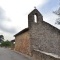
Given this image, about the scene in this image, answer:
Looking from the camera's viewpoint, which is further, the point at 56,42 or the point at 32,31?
the point at 56,42

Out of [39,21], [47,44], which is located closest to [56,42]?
[47,44]

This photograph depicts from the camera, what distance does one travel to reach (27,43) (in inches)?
1239

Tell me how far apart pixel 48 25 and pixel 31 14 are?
11.5 feet

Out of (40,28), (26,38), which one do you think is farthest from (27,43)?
(40,28)

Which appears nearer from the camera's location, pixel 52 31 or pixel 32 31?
pixel 32 31

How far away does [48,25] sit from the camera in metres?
32.0

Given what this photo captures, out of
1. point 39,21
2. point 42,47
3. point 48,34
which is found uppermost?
point 39,21

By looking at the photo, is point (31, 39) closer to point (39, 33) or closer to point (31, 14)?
point (39, 33)

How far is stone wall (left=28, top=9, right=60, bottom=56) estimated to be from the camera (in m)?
30.3

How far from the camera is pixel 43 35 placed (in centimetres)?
3134

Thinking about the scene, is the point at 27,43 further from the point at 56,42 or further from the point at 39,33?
the point at 56,42

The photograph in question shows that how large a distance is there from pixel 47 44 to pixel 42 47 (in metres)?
1.18

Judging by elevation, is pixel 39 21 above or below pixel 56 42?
above

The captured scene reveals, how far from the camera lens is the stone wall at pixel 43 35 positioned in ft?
99.4
